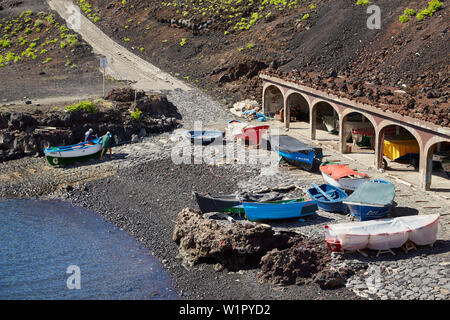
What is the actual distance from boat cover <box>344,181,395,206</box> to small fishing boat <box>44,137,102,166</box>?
2099cm

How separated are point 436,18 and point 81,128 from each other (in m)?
32.5

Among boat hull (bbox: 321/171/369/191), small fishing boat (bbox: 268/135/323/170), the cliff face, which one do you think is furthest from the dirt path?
boat hull (bbox: 321/171/369/191)

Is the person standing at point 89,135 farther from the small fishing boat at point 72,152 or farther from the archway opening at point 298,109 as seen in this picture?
the archway opening at point 298,109

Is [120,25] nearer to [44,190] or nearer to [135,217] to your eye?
[44,190]

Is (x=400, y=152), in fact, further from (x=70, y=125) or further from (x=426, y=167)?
(x=70, y=125)

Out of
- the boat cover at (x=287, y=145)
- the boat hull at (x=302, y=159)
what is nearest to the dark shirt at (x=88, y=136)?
the boat cover at (x=287, y=145)

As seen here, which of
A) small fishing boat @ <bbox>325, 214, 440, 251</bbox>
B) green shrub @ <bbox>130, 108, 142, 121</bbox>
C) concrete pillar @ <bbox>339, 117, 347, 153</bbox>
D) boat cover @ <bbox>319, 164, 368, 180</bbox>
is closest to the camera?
small fishing boat @ <bbox>325, 214, 440, 251</bbox>

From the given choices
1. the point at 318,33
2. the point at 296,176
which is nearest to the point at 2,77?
the point at 318,33

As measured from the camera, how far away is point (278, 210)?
33.1m

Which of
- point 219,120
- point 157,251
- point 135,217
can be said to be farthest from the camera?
point 219,120

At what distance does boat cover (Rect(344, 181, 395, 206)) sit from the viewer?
31.9 meters

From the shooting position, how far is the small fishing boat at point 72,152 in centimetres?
4478

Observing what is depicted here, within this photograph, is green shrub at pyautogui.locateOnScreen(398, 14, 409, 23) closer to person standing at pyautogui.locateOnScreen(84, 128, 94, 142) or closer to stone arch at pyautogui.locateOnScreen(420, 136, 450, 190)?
stone arch at pyautogui.locateOnScreen(420, 136, 450, 190)

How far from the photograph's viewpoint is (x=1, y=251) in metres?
33.8
